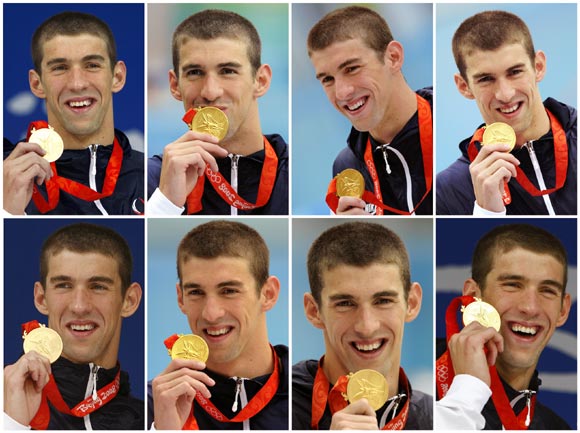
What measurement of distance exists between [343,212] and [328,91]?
72cm

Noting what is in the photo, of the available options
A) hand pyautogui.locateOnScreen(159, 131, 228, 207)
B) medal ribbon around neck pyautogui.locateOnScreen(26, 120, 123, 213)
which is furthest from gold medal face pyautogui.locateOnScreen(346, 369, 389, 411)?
medal ribbon around neck pyautogui.locateOnScreen(26, 120, 123, 213)

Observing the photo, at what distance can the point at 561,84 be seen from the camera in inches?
242

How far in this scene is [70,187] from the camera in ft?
20.1

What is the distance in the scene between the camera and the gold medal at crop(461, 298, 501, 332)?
6.04m

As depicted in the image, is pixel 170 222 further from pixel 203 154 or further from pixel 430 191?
pixel 430 191

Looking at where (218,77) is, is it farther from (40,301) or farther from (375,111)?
(40,301)

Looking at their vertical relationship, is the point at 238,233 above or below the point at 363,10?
below

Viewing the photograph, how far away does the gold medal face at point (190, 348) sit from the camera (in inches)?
236

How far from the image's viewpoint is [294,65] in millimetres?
6145

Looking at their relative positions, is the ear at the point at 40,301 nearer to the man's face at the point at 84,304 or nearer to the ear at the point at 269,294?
the man's face at the point at 84,304

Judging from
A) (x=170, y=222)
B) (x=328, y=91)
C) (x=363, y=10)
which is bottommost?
(x=170, y=222)

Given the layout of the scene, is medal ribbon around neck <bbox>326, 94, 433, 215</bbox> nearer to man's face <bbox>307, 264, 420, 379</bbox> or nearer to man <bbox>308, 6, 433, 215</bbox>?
man <bbox>308, 6, 433, 215</bbox>

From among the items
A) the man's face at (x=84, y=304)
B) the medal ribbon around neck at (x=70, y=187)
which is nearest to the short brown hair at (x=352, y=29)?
the medal ribbon around neck at (x=70, y=187)

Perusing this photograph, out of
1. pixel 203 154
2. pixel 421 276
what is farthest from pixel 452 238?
pixel 203 154
